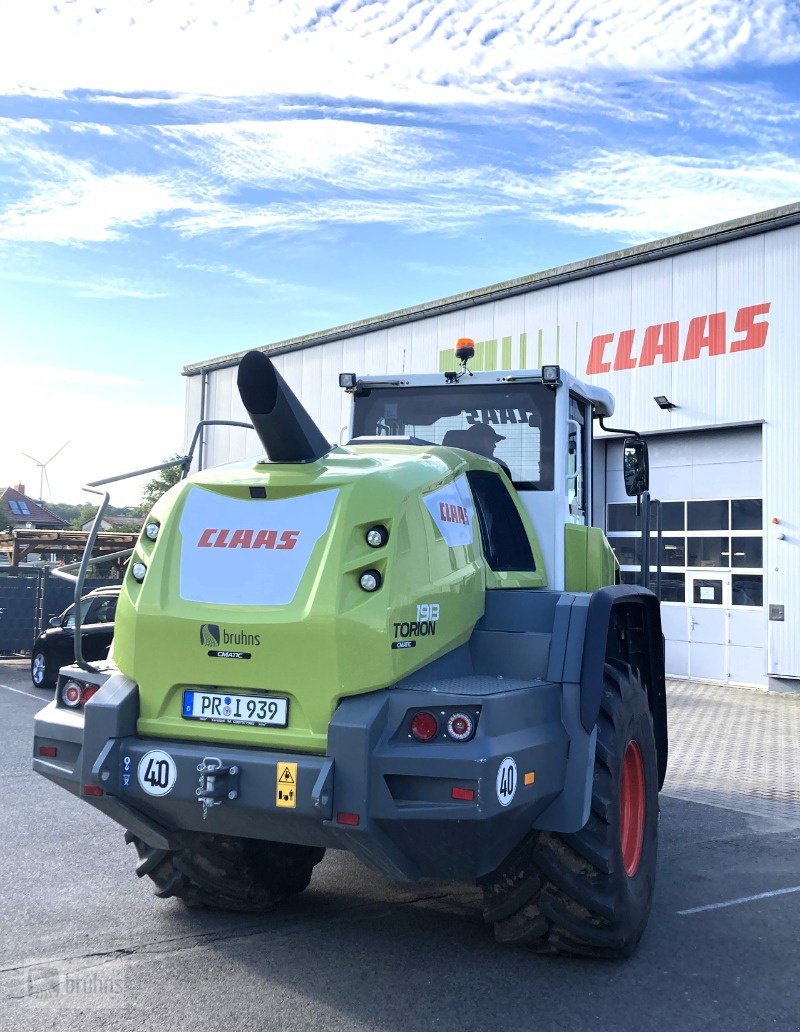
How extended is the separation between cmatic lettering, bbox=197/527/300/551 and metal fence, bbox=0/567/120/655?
52.1 feet

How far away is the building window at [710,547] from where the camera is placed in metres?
16.4

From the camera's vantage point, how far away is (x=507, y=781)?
13.0 feet

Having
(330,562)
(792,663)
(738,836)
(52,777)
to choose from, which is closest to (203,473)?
(330,562)

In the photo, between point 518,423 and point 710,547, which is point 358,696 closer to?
point 518,423

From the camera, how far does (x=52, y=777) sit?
15.1 feet

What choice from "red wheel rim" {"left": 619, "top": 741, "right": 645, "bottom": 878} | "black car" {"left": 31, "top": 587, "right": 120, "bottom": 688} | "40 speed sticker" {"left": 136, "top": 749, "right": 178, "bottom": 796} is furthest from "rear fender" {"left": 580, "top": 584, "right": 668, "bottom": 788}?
"black car" {"left": 31, "top": 587, "right": 120, "bottom": 688}

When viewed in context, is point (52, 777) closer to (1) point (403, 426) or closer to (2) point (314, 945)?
(2) point (314, 945)

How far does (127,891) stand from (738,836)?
13.6ft

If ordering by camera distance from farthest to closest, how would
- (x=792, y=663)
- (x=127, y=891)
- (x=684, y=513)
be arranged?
1. (x=684, y=513)
2. (x=792, y=663)
3. (x=127, y=891)

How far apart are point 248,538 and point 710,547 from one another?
46.1ft

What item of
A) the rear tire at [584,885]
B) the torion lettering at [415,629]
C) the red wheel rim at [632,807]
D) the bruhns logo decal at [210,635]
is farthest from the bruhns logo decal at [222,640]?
the red wheel rim at [632,807]

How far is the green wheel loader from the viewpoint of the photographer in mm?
3955

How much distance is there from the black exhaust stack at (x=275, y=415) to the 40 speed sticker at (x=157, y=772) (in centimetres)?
134

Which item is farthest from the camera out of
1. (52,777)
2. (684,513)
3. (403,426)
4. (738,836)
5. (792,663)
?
(684,513)
